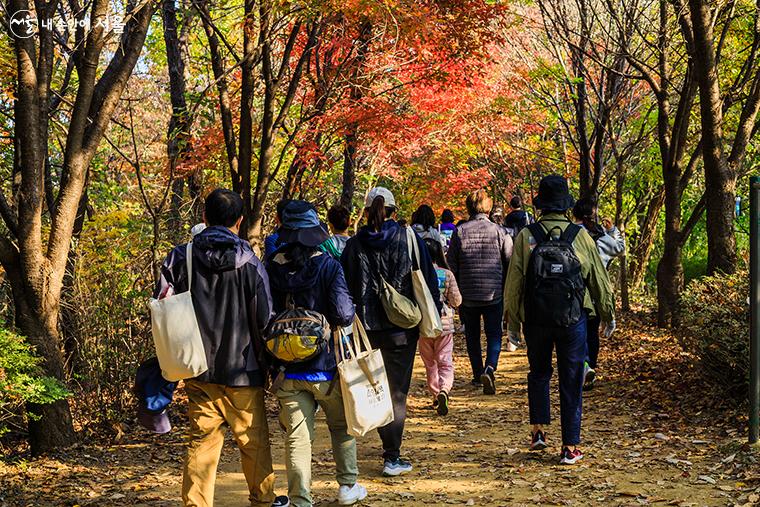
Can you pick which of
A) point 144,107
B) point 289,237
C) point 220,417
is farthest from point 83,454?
point 144,107

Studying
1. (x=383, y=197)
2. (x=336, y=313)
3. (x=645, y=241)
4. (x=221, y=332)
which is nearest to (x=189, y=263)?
(x=221, y=332)

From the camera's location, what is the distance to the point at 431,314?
593 cm

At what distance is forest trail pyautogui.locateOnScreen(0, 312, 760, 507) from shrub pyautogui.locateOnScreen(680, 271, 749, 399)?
36 cm

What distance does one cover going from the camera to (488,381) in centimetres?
908

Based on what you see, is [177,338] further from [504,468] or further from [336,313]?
[504,468]

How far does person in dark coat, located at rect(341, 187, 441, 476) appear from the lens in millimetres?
5875

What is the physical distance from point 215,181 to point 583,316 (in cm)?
1012

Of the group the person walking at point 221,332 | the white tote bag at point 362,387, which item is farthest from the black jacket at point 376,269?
the person walking at point 221,332

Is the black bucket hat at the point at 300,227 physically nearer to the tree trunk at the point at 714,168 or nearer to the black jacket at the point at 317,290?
the black jacket at the point at 317,290

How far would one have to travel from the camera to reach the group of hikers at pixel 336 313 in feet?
15.1

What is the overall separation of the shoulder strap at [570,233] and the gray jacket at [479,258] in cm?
311

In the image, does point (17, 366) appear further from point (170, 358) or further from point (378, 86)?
point (378, 86)

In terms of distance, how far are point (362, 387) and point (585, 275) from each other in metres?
2.00

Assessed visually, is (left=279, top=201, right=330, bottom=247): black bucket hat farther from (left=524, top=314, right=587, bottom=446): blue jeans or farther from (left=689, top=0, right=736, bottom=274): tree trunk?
(left=689, top=0, right=736, bottom=274): tree trunk
